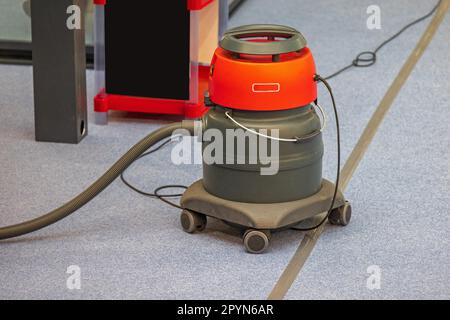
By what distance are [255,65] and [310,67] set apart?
Answer: 151 millimetres

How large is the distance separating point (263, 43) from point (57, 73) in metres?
0.96

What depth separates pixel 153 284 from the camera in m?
2.12

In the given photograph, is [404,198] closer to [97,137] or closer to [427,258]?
[427,258]

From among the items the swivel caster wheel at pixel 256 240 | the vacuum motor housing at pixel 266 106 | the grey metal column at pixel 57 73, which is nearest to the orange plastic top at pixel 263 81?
the vacuum motor housing at pixel 266 106

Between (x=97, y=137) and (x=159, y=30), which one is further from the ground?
(x=159, y=30)

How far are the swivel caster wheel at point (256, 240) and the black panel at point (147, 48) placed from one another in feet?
3.26

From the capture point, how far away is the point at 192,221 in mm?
2365

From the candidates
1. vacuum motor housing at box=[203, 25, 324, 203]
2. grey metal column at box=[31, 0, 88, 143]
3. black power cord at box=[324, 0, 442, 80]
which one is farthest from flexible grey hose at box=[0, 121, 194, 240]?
black power cord at box=[324, 0, 442, 80]

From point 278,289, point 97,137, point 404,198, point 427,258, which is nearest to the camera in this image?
point 278,289

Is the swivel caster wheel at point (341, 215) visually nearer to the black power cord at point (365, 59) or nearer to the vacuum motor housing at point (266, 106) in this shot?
the vacuum motor housing at point (266, 106)

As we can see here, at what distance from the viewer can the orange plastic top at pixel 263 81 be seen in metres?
2.20

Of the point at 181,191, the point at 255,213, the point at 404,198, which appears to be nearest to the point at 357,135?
the point at 404,198

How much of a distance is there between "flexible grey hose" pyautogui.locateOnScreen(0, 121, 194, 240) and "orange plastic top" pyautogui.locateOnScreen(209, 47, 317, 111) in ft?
0.60

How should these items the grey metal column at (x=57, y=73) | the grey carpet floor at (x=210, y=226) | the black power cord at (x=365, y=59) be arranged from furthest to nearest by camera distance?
the black power cord at (x=365, y=59) < the grey metal column at (x=57, y=73) < the grey carpet floor at (x=210, y=226)
